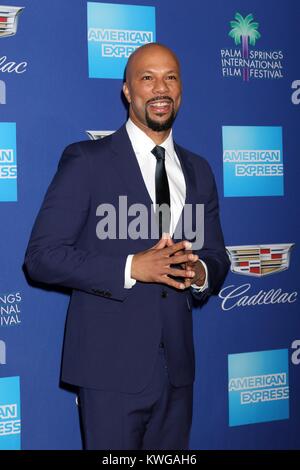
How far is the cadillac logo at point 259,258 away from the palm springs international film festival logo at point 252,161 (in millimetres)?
269

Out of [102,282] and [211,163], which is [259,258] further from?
[102,282]

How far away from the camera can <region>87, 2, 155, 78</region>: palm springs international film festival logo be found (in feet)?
8.87

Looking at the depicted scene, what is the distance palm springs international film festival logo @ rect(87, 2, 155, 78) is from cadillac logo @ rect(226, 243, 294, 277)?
1.04m

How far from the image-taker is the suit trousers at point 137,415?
2047 mm

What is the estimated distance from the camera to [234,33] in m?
3.00

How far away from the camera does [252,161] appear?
3.07m

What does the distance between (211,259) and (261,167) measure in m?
1.02

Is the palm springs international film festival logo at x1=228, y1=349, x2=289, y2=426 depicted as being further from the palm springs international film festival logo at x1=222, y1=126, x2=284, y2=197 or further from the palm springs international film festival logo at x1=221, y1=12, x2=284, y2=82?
the palm springs international film festival logo at x1=221, y1=12, x2=284, y2=82

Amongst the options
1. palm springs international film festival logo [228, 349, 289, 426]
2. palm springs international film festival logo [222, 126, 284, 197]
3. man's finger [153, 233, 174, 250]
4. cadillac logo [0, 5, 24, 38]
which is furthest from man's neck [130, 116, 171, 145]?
palm springs international film festival logo [228, 349, 289, 426]

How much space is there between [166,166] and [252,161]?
0.93 meters

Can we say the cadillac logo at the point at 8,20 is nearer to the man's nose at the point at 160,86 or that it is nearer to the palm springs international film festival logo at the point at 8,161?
the palm springs international film festival logo at the point at 8,161

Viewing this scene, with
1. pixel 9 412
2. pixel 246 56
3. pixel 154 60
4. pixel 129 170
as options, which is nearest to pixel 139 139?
pixel 129 170
